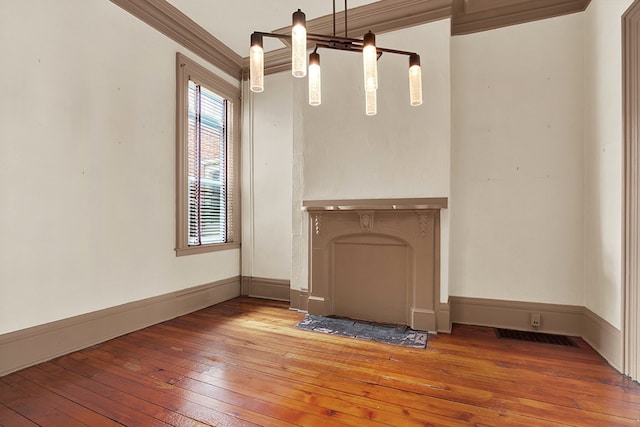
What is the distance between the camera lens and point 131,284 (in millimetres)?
3045

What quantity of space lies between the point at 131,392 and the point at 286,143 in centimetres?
315

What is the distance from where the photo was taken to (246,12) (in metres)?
3.40

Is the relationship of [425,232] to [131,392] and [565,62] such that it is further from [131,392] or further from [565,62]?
[131,392]

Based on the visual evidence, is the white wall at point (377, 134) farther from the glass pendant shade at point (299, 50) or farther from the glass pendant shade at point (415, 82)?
the glass pendant shade at point (299, 50)

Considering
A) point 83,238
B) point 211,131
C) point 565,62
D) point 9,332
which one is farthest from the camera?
point 211,131

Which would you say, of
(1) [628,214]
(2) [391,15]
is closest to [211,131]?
(2) [391,15]

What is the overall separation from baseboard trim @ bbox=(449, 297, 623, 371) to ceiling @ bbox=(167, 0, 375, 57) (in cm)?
336

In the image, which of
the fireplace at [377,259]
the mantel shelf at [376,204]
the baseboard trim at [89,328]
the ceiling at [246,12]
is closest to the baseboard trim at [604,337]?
the fireplace at [377,259]

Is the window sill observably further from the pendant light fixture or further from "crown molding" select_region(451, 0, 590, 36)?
"crown molding" select_region(451, 0, 590, 36)

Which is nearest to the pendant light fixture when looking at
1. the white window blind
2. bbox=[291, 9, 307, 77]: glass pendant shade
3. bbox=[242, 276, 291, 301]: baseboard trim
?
bbox=[291, 9, 307, 77]: glass pendant shade

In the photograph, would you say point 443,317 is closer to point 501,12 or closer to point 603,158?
point 603,158

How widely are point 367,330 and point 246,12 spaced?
3.57 metres

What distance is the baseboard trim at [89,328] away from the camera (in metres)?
2.26

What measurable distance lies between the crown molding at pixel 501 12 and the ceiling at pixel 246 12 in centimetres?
96
